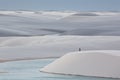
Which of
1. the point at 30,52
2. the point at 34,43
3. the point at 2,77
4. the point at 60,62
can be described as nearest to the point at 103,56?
the point at 60,62

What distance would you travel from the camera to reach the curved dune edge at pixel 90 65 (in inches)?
117

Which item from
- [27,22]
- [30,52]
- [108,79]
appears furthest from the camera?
[27,22]

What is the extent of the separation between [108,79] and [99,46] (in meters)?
1.87

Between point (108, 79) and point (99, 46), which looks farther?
point (99, 46)

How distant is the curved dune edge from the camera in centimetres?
297

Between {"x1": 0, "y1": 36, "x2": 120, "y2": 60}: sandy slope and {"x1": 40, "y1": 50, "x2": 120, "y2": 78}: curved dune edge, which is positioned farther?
{"x1": 0, "y1": 36, "x2": 120, "y2": 60}: sandy slope

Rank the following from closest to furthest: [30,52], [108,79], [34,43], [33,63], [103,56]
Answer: [108,79] → [103,56] → [33,63] → [30,52] → [34,43]

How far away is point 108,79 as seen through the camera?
290 centimetres

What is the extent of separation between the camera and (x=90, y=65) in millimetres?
3057

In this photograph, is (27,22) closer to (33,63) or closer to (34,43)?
(34,43)

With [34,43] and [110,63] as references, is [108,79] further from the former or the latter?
[34,43]

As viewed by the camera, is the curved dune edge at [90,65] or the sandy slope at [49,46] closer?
the curved dune edge at [90,65]

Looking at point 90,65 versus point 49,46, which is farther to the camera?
point 49,46

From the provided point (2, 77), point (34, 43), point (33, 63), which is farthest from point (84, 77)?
point (34, 43)
